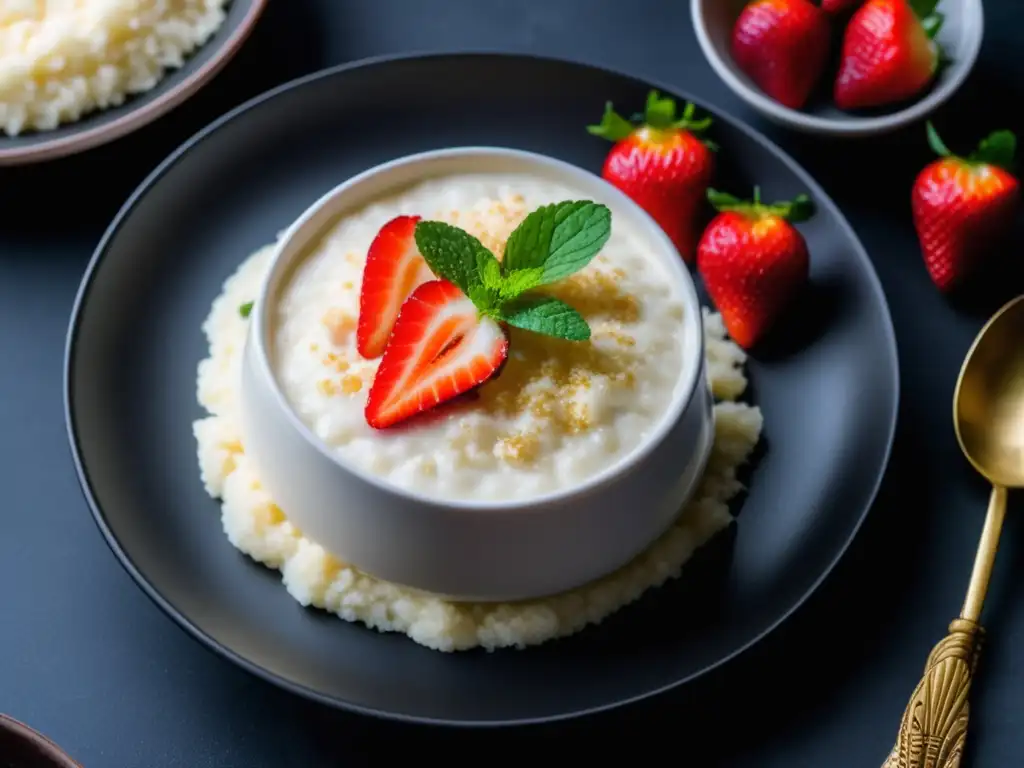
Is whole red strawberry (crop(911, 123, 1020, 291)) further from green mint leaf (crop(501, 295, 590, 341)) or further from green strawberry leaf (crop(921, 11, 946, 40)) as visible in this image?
green mint leaf (crop(501, 295, 590, 341))

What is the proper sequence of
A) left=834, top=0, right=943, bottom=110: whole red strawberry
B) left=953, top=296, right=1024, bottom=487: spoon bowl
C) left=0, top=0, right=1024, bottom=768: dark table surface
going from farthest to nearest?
left=834, top=0, right=943, bottom=110: whole red strawberry → left=953, top=296, right=1024, bottom=487: spoon bowl → left=0, top=0, right=1024, bottom=768: dark table surface

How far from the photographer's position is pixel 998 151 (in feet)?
5.95

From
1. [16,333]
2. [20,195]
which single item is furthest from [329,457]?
[20,195]

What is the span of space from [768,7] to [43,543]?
1.30 m

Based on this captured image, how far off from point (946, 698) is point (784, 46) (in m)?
0.99

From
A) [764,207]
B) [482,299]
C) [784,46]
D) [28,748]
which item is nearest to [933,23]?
[784,46]

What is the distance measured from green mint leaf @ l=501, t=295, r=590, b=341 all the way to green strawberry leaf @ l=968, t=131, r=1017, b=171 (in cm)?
77

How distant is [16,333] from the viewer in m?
1.77

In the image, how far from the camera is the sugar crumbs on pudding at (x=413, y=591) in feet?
4.78

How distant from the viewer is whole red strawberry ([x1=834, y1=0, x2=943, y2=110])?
1897mm

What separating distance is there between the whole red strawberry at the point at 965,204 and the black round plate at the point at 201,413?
179 millimetres

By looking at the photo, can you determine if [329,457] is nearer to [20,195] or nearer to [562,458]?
[562,458]

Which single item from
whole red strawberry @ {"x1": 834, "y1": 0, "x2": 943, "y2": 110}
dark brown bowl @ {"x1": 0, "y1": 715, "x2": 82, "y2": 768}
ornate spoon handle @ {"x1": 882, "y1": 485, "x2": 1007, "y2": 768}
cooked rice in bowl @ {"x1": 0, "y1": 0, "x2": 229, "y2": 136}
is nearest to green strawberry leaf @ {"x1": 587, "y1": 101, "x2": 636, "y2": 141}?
whole red strawberry @ {"x1": 834, "y1": 0, "x2": 943, "y2": 110}

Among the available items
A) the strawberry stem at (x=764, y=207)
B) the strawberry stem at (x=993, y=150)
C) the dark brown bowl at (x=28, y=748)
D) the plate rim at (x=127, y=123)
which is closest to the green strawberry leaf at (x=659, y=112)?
the strawberry stem at (x=764, y=207)
